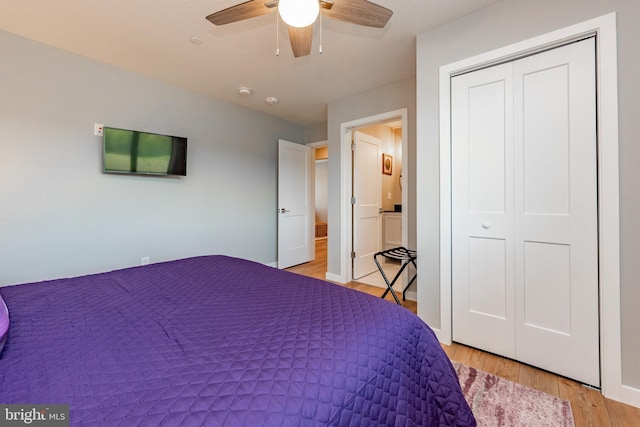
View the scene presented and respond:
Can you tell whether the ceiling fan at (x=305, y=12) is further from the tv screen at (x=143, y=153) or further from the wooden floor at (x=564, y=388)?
the wooden floor at (x=564, y=388)

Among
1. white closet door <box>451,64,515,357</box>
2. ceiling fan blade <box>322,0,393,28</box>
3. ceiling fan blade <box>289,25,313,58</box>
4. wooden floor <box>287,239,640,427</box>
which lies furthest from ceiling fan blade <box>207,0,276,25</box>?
wooden floor <box>287,239,640,427</box>

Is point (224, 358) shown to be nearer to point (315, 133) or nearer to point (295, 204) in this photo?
point (295, 204)

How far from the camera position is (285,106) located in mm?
3727

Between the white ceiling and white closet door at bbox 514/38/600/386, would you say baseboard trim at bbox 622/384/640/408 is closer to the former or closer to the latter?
white closet door at bbox 514/38/600/386

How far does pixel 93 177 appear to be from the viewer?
253cm

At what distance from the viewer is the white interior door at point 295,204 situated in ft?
13.5

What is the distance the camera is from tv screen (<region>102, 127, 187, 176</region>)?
8.39 ft

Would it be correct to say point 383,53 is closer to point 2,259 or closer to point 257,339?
point 257,339

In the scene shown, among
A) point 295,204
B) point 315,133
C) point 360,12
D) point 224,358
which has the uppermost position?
point 315,133

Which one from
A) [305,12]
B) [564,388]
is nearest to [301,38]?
[305,12]

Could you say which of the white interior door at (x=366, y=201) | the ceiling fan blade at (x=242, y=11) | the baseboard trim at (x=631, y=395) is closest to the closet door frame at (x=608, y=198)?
the baseboard trim at (x=631, y=395)

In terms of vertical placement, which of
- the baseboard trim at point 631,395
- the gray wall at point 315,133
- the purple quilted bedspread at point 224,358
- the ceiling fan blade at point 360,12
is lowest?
the baseboard trim at point 631,395

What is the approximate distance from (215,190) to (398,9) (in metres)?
2.78

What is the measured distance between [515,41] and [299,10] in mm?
1467
